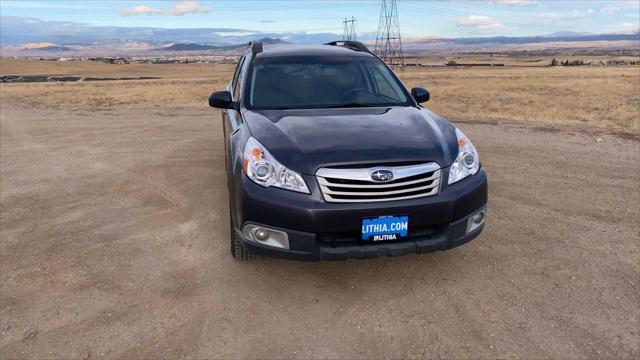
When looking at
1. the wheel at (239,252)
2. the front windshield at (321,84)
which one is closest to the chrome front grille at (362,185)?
the wheel at (239,252)

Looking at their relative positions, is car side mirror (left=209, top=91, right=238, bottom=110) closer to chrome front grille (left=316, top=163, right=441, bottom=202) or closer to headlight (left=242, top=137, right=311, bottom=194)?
headlight (left=242, top=137, right=311, bottom=194)

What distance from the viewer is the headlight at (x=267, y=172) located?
3.24m

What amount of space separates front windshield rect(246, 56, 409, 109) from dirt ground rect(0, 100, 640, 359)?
55.6 inches

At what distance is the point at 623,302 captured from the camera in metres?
3.48

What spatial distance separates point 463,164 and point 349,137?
859 millimetres

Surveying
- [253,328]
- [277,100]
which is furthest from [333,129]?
[253,328]

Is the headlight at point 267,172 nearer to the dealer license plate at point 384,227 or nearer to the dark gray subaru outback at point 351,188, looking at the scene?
the dark gray subaru outback at point 351,188

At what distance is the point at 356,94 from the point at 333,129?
1.14m

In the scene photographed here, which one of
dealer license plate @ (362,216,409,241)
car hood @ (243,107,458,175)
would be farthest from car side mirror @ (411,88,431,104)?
dealer license plate @ (362,216,409,241)

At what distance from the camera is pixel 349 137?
3557 mm

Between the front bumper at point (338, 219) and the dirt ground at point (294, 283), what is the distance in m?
0.46

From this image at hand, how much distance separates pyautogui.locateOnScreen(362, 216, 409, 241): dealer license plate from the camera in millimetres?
3191

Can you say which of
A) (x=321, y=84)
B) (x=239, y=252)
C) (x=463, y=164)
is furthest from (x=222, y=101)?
(x=463, y=164)

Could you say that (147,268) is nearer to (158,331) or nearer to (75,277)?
(75,277)
